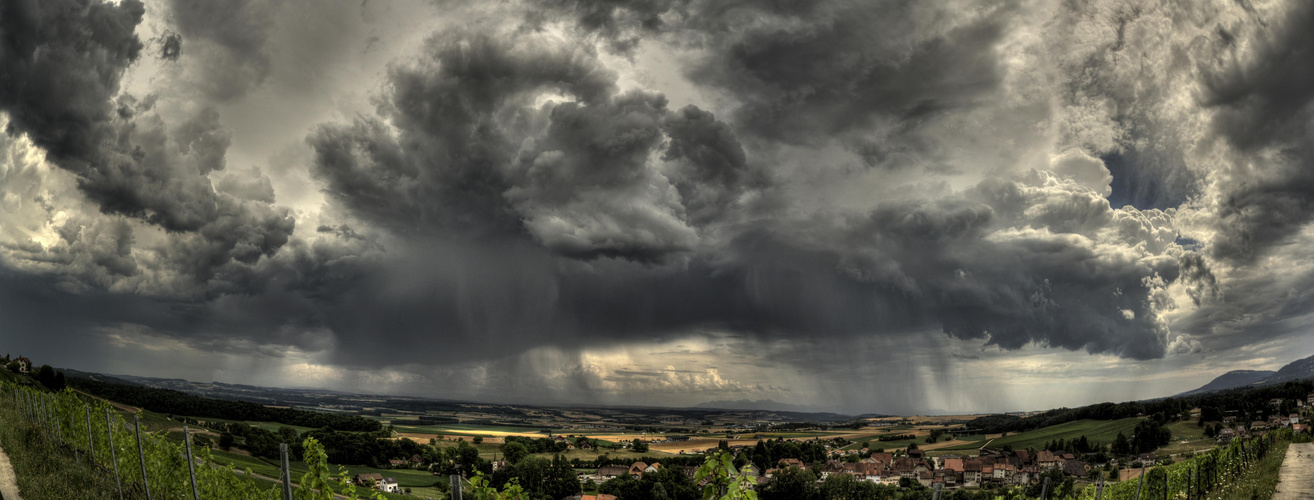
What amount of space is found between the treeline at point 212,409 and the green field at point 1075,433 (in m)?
190

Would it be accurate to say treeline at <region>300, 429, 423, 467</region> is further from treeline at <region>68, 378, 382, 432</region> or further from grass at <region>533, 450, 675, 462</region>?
grass at <region>533, 450, 675, 462</region>

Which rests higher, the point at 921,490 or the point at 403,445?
the point at 403,445

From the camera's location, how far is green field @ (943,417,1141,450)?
556 ft

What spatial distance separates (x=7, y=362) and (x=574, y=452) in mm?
120419

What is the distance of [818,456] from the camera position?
175 meters

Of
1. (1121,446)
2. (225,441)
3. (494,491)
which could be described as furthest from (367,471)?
(1121,446)

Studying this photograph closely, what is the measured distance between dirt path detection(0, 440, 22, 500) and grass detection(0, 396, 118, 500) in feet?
0.51

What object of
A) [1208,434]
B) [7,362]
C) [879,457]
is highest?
[7,362]

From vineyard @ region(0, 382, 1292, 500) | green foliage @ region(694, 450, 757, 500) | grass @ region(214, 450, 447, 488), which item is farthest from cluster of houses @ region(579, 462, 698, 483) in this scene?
green foliage @ region(694, 450, 757, 500)

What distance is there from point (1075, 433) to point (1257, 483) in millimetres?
184836

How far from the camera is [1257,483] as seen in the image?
29.1m

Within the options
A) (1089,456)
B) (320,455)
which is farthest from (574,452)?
(320,455)

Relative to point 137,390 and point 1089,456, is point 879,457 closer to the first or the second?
point 1089,456

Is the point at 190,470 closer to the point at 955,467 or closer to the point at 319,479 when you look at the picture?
the point at 319,479
